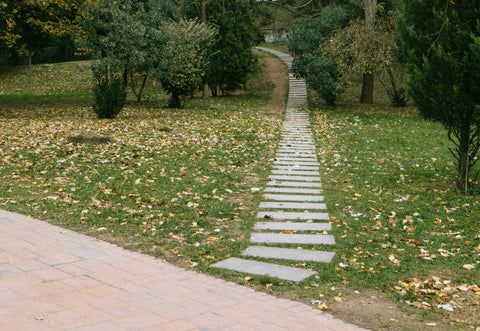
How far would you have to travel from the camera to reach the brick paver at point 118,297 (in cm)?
441

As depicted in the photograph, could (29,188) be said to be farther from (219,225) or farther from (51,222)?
(219,225)

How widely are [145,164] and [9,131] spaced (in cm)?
621

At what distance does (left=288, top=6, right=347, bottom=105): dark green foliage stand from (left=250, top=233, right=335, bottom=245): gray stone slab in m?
17.2

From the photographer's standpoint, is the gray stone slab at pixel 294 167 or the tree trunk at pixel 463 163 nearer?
the tree trunk at pixel 463 163

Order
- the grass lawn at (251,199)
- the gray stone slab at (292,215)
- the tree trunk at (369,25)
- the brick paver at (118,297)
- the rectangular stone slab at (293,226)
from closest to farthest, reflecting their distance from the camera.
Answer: the brick paver at (118,297) → the grass lawn at (251,199) → the rectangular stone slab at (293,226) → the gray stone slab at (292,215) → the tree trunk at (369,25)

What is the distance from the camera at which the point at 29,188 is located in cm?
916

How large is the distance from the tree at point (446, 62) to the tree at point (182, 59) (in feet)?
45.1

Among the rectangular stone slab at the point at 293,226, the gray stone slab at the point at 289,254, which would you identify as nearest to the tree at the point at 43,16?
the rectangular stone slab at the point at 293,226

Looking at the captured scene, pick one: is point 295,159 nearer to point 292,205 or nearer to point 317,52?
point 292,205

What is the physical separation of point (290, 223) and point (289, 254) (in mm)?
1221

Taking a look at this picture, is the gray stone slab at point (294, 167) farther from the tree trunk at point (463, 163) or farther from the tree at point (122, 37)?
the tree at point (122, 37)

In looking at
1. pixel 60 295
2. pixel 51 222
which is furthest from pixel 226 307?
pixel 51 222

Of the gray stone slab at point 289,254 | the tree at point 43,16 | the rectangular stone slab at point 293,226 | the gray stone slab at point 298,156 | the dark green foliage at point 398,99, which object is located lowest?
the gray stone slab at point 289,254

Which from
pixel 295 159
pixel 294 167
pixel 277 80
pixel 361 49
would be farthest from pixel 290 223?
pixel 277 80
